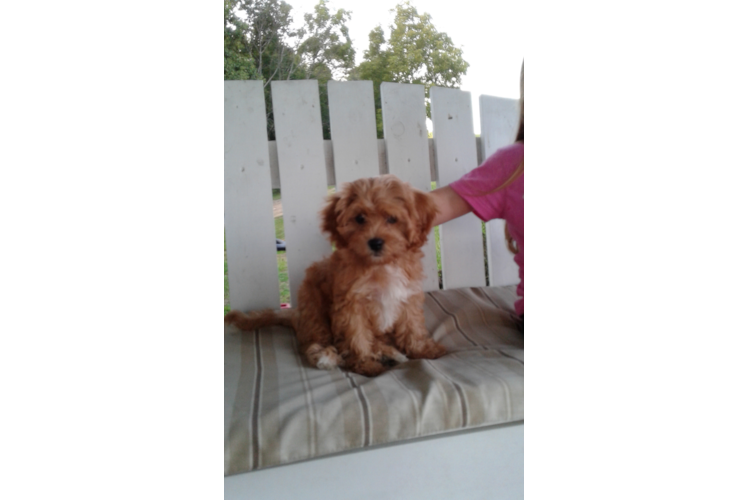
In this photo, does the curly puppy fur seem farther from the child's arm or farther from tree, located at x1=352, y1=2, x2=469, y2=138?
tree, located at x1=352, y1=2, x2=469, y2=138

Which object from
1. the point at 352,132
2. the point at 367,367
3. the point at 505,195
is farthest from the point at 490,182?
the point at 367,367

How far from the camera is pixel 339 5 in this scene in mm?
638

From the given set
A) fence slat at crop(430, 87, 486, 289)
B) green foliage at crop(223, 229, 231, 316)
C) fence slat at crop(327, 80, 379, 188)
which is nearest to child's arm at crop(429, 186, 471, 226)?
fence slat at crop(430, 87, 486, 289)

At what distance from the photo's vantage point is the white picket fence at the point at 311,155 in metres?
0.62

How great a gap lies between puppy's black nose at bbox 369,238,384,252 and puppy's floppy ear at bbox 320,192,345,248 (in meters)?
0.04

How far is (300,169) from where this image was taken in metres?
0.65

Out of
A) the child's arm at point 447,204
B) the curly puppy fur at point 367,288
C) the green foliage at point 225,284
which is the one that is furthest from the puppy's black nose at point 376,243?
the green foliage at point 225,284

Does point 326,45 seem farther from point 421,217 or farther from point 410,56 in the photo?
point 421,217

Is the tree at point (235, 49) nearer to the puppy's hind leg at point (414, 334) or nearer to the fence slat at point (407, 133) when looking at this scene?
the fence slat at point (407, 133)

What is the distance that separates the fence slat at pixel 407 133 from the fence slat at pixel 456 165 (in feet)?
0.08
